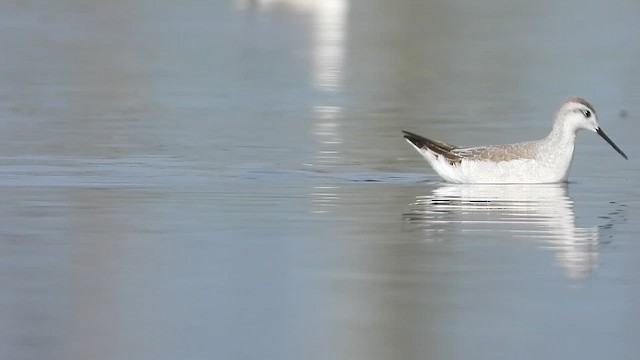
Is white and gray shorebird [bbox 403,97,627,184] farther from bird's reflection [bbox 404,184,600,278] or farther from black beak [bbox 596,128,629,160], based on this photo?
black beak [bbox 596,128,629,160]

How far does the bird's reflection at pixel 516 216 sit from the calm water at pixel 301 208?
0.11 ft

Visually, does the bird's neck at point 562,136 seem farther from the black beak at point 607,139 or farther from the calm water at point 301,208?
the calm water at point 301,208

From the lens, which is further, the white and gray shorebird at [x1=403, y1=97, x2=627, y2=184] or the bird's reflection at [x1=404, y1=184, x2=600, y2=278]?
the white and gray shorebird at [x1=403, y1=97, x2=627, y2=184]

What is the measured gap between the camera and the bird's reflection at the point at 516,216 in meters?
13.4

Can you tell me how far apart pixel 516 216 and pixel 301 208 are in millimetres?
1704

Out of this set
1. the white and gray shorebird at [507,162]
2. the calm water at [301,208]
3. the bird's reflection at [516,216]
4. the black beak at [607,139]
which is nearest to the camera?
the calm water at [301,208]

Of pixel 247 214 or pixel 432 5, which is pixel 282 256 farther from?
pixel 432 5

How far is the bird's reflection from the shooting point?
13.4 m

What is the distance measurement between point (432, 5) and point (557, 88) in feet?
50.0

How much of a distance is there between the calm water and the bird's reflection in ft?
0.11

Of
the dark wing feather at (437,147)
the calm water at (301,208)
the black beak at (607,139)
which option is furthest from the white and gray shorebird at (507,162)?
the black beak at (607,139)

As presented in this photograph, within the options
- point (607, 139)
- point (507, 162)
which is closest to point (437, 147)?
point (507, 162)

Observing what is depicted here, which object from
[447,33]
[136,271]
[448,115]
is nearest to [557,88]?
[448,115]

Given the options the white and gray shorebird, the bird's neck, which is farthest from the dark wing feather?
the bird's neck
